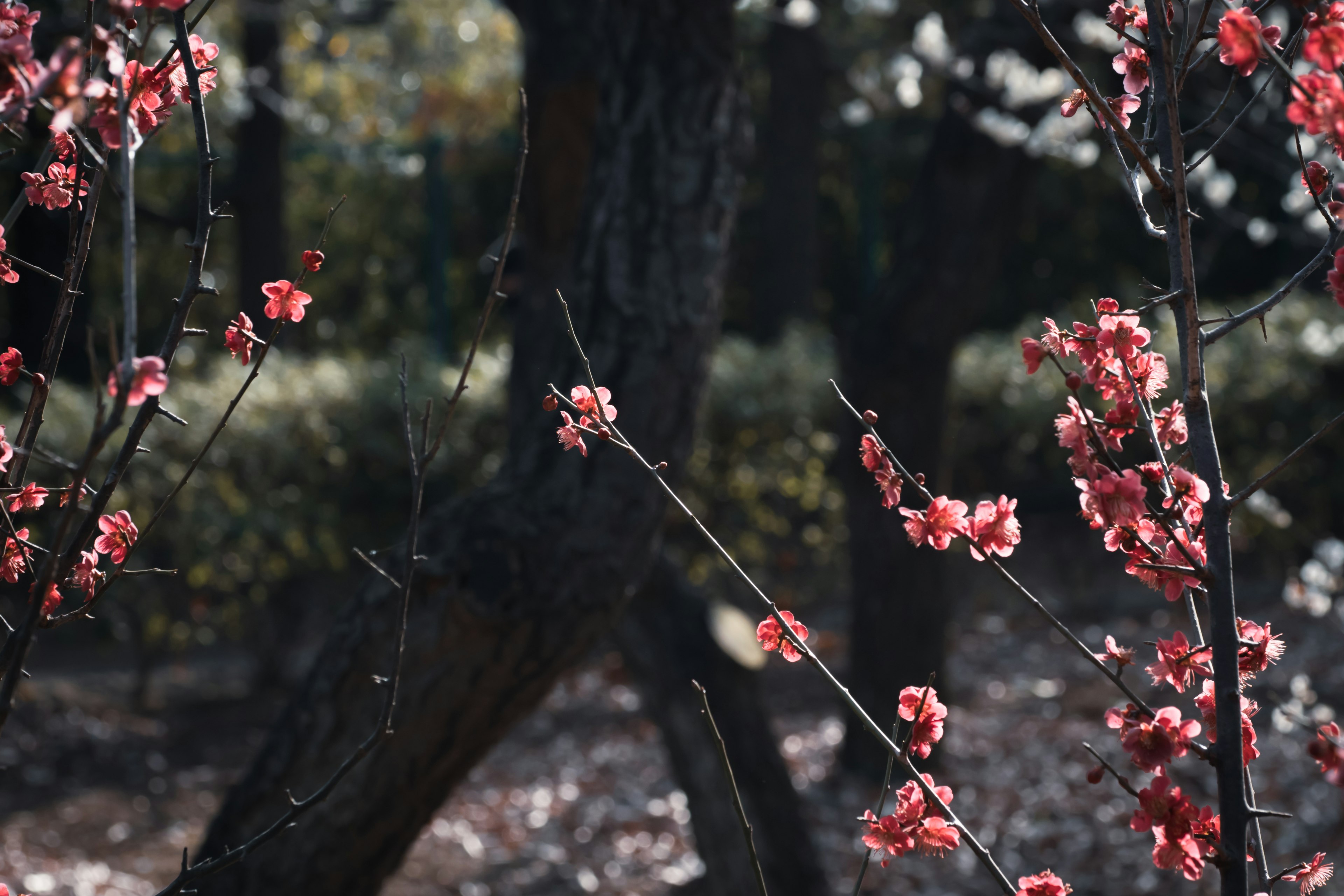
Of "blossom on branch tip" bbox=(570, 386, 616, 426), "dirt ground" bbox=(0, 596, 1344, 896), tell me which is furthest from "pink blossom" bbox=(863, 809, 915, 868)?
"dirt ground" bbox=(0, 596, 1344, 896)

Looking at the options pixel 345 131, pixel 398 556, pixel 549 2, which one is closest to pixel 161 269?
pixel 345 131

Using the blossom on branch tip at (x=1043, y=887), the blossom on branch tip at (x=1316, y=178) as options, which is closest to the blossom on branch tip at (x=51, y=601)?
the blossom on branch tip at (x=1043, y=887)

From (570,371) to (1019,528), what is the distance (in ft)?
5.47

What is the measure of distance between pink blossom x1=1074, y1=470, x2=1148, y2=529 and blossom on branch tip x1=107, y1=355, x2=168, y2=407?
0.83m

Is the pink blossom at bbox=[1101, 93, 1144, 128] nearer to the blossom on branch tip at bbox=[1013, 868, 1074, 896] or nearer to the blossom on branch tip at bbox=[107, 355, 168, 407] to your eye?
the blossom on branch tip at bbox=[1013, 868, 1074, 896]

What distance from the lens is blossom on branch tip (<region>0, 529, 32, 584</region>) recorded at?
1.35 metres

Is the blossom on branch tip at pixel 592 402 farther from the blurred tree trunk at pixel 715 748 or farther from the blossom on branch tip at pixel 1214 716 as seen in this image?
the blurred tree trunk at pixel 715 748

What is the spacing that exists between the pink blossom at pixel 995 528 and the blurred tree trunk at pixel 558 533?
148 cm

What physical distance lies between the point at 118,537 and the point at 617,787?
399 centimetres

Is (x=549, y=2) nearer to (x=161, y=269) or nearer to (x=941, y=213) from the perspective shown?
(x=941, y=213)

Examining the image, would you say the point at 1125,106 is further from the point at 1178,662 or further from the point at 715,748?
the point at 715,748

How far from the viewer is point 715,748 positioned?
350 cm

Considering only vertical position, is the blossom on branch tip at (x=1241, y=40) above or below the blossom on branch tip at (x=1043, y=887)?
above

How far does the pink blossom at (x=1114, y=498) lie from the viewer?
1.06m
